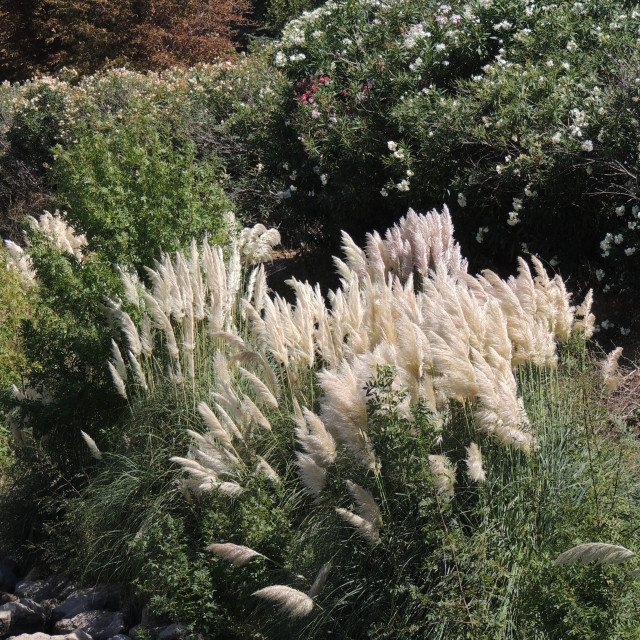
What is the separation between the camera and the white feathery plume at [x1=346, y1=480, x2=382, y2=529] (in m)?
3.60

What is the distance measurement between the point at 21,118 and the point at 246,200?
6957 mm

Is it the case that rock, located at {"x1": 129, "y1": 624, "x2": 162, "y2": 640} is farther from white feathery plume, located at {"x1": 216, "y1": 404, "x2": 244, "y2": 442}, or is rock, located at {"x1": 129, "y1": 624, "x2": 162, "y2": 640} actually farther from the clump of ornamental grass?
white feathery plume, located at {"x1": 216, "y1": 404, "x2": 244, "y2": 442}

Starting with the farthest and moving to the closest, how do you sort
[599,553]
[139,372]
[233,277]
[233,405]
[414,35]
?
[414,35], [233,277], [139,372], [233,405], [599,553]

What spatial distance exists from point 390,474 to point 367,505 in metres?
0.28

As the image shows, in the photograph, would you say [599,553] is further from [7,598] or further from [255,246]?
[255,246]

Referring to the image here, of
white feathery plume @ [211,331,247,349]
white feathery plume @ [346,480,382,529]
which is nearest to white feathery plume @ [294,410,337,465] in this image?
white feathery plume @ [346,480,382,529]

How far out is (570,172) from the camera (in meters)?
6.52

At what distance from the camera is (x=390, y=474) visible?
3.84 metres

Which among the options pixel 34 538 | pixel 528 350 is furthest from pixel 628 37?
pixel 34 538

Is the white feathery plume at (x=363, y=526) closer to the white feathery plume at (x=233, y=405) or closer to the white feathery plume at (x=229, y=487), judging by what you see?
the white feathery plume at (x=229, y=487)

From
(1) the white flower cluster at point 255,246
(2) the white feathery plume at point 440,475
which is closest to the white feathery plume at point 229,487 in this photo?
(2) the white feathery plume at point 440,475

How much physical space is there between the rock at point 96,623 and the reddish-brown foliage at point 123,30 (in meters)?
17.3

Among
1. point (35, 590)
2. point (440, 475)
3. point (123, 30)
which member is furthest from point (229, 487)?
point (123, 30)

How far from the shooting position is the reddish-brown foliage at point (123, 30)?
20.6 metres
